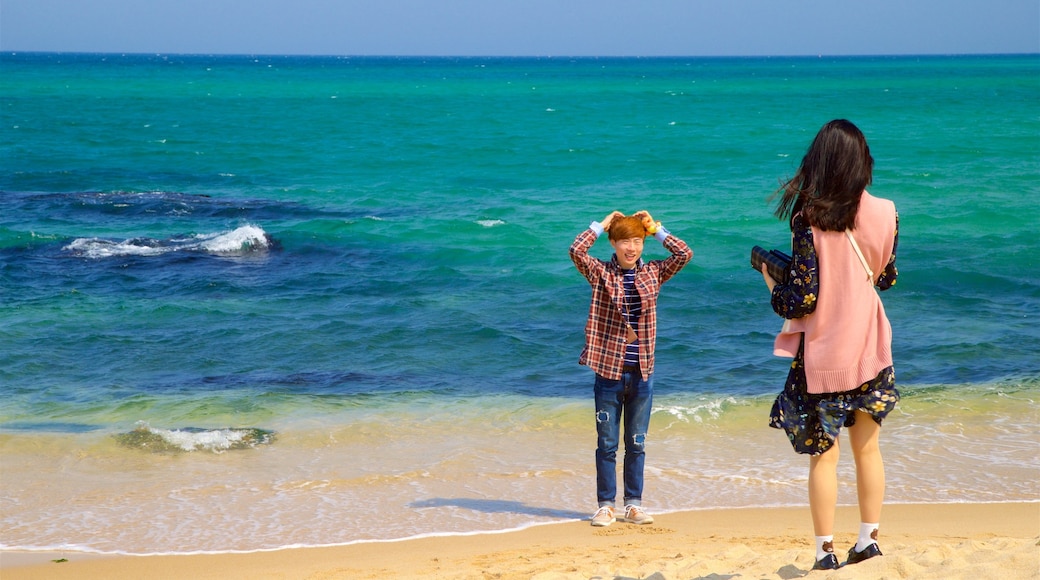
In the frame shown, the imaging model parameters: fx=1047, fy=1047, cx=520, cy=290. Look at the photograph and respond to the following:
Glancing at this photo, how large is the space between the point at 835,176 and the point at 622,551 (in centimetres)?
236

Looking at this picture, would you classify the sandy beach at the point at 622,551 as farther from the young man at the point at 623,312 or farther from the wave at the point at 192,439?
the wave at the point at 192,439

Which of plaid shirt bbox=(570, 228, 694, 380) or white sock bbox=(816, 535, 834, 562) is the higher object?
plaid shirt bbox=(570, 228, 694, 380)

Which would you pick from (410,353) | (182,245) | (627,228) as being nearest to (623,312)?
(627,228)

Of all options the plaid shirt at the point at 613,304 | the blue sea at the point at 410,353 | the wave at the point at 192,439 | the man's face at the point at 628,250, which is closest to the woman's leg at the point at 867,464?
the plaid shirt at the point at 613,304

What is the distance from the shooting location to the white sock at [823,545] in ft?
13.3

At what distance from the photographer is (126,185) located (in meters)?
24.7

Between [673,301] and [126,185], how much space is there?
1671cm

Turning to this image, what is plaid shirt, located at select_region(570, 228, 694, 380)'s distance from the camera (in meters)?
5.36

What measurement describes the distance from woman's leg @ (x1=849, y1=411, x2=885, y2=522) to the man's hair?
5.39 feet

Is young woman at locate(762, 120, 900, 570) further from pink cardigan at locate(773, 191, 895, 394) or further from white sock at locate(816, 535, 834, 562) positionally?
white sock at locate(816, 535, 834, 562)

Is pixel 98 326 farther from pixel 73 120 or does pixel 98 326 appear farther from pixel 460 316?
pixel 73 120

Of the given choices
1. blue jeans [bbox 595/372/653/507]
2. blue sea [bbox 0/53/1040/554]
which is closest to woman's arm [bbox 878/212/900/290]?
blue jeans [bbox 595/372/653/507]

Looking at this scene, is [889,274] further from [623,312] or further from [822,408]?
[623,312]

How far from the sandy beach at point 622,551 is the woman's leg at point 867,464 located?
40 cm
